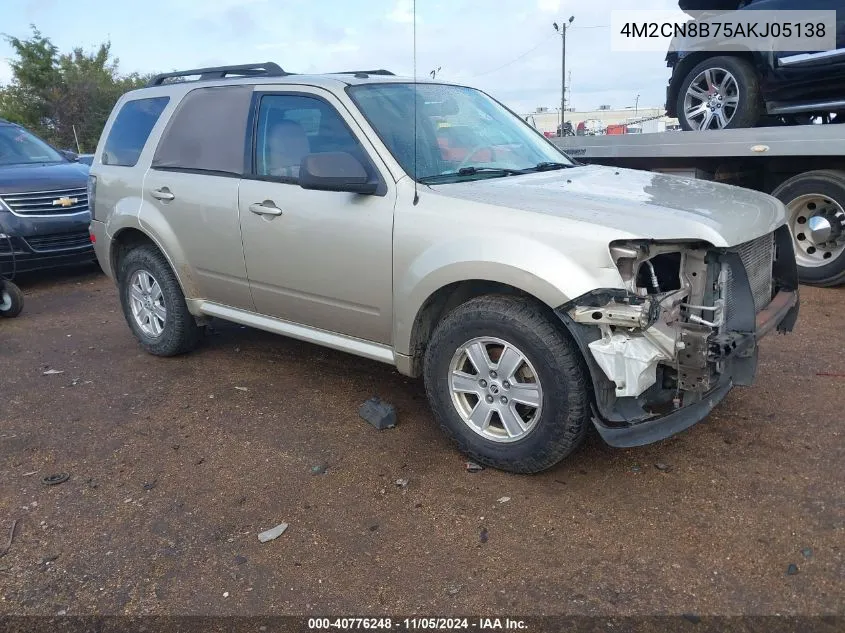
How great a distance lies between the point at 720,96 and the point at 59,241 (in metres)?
7.64

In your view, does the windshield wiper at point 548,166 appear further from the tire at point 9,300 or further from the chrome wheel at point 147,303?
the tire at point 9,300

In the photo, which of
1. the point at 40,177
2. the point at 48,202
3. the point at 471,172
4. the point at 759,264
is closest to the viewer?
the point at 759,264

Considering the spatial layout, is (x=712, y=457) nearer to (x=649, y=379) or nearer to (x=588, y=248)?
(x=649, y=379)

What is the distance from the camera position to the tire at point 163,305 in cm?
503

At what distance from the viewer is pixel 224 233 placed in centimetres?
442

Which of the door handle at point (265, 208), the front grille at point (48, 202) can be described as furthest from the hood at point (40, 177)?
the door handle at point (265, 208)

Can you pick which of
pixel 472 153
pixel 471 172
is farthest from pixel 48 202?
pixel 471 172

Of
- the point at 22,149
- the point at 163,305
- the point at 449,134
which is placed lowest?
the point at 163,305

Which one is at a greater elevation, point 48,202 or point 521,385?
point 48,202

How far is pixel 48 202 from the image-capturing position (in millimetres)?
8117

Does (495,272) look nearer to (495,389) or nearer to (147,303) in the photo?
(495,389)

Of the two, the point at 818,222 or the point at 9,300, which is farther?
the point at 9,300

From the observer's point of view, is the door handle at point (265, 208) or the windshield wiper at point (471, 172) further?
the door handle at point (265, 208)

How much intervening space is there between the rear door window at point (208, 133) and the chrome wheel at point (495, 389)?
6.55 feet
